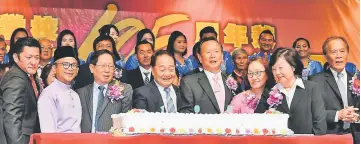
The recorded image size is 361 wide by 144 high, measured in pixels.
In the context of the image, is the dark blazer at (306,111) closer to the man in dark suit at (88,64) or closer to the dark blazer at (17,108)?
the man in dark suit at (88,64)

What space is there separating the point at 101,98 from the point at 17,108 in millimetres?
728

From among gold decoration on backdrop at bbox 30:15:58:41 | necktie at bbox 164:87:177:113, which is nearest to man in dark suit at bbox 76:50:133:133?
necktie at bbox 164:87:177:113

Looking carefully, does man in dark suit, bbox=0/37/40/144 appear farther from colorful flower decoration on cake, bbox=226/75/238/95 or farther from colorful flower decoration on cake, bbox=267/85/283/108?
colorful flower decoration on cake, bbox=267/85/283/108

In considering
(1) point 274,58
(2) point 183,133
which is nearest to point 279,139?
(2) point 183,133

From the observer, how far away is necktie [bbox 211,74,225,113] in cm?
615

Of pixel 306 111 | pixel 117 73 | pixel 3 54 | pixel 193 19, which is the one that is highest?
pixel 193 19

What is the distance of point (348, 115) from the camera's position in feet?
20.2

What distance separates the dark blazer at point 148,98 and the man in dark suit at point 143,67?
0.29 metres

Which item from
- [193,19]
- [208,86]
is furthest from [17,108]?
[193,19]

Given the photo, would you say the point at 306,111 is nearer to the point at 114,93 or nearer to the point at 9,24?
the point at 114,93

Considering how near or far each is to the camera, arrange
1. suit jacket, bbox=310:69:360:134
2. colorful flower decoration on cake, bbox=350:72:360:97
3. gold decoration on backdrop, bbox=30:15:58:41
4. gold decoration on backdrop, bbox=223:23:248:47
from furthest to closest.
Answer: gold decoration on backdrop, bbox=223:23:248:47, colorful flower decoration on cake, bbox=350:72:360:97, gold decoration on backdrop, bbox=30:15:58:41, suit jacket, bbox=310:69:360:134

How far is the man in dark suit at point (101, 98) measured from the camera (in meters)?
5.84

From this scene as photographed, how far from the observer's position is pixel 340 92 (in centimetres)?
640

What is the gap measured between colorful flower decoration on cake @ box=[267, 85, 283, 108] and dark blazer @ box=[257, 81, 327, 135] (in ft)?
0.13
